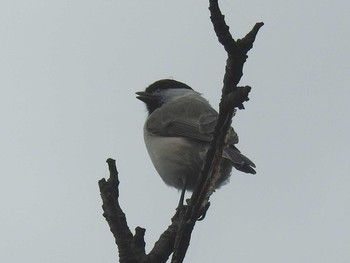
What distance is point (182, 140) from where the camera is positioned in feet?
21.4

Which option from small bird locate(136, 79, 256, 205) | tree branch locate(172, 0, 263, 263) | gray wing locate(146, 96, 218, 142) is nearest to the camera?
tree branch locate(172, 0, 263, 263)

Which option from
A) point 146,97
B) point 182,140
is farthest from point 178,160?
point 146,97

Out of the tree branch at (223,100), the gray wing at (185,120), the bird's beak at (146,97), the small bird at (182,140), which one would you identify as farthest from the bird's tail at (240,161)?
the bird's beak at (146,97)

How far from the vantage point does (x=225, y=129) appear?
2.81m

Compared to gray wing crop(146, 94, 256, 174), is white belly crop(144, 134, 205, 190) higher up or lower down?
lower down

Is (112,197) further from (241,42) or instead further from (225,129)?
(241,42)

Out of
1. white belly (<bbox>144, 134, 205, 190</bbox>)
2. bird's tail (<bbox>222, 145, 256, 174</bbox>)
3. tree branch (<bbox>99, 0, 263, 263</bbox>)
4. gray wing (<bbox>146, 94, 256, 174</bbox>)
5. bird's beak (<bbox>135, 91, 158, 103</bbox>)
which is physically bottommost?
tree branch (<bbox>99, 0, 263, 263</bbox>)

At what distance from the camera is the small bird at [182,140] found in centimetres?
634

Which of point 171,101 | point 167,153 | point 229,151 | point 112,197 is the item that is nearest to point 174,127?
point 167,153

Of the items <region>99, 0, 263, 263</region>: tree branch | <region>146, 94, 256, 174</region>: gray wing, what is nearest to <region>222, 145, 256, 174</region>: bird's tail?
<region>146, 94, 256, 174</region>: gray wing

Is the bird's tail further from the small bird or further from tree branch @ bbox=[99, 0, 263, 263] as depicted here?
tree branch @ bbox=[99, 0, 263, 263]

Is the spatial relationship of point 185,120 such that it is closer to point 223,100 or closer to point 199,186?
point 199,186

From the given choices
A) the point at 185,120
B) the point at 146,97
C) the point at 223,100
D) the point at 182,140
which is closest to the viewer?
the point at 223,100

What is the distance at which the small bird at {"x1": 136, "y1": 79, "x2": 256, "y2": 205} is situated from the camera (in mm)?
6340
